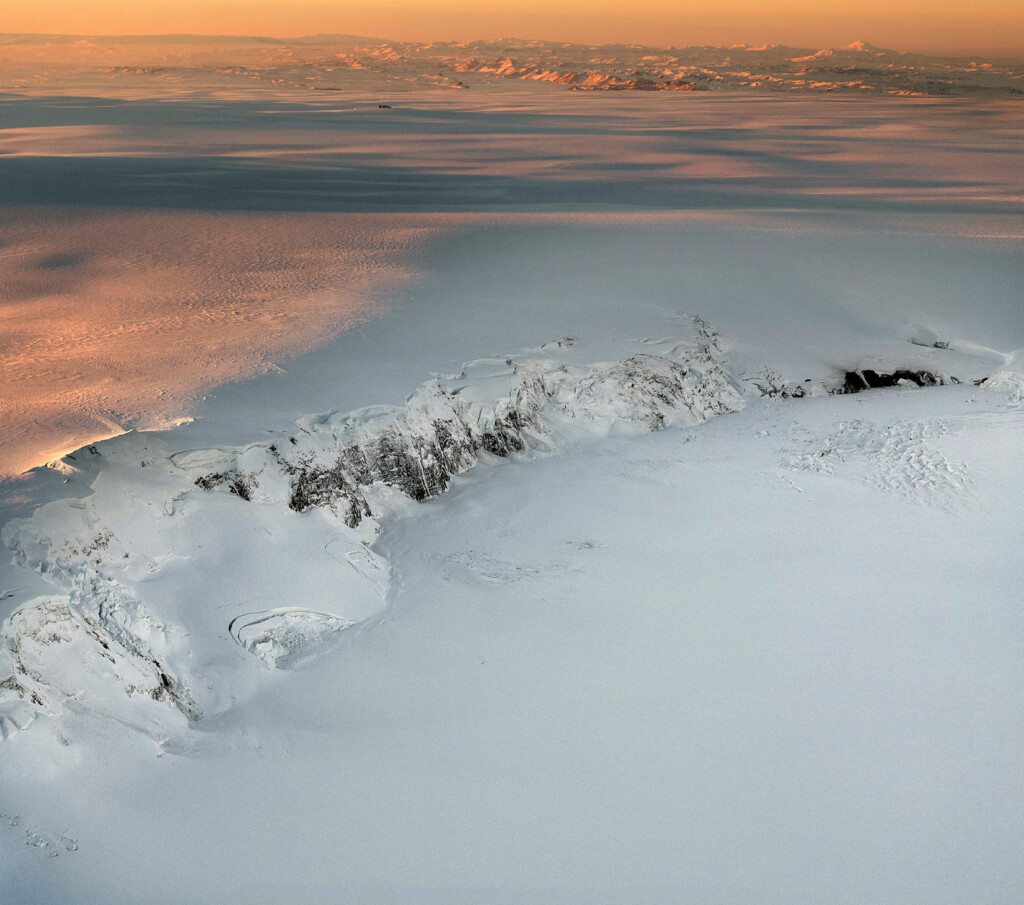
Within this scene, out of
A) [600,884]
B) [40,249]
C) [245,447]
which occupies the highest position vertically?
[40,249]

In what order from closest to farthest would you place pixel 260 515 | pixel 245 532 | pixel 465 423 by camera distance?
pixel 245 532 → pixel 260 515 → pixel 465 423

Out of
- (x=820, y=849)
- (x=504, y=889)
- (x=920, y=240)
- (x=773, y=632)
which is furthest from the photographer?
(x=920, y=240)

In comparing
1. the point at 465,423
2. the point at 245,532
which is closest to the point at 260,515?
the point at 245,532

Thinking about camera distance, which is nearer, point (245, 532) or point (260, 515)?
point (245, 532)

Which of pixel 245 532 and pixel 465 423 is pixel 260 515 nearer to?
pixel 245 532

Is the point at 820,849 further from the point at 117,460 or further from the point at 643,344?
the point at 643,344

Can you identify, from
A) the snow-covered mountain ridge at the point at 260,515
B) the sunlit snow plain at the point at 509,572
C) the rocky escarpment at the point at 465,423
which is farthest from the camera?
the rocky escarpment at the point at 465,423

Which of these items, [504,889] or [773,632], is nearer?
[504,889]

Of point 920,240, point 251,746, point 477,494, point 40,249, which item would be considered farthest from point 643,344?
point 40,249
